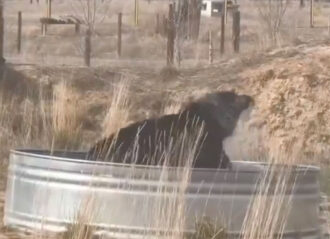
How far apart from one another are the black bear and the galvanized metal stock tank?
0.52 m

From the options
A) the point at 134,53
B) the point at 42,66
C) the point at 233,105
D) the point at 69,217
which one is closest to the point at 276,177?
the point at 69,217

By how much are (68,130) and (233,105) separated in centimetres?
364

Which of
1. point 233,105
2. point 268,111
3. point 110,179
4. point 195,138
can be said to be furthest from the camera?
point 268,111

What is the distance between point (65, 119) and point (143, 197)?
231 inches

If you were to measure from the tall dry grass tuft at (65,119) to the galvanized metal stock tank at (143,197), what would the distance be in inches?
174

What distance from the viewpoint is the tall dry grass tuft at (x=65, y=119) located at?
39.8 feet

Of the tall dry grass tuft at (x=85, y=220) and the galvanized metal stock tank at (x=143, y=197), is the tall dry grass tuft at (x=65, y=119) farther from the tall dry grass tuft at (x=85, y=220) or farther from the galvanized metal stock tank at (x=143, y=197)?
the tall dry grass tuft at (x=85, y=220)

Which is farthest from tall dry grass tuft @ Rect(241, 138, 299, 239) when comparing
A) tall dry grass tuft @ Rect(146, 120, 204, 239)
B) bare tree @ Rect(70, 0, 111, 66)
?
bare tree @ Rect(70, 0, 111, 66)

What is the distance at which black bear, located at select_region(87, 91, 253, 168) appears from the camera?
764 cm

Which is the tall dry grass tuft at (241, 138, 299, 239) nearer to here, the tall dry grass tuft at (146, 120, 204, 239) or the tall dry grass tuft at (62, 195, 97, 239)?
the tall dry grass tuft at (146, 120, 204, 239)

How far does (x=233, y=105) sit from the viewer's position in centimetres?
927

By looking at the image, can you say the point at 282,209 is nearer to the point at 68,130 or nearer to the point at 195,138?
the point at 195,138

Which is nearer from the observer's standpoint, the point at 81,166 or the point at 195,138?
the point at 81,166

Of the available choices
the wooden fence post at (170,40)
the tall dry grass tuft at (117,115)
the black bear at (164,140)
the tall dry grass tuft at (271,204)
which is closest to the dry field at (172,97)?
the tall dry grass tuft at (117,115)
